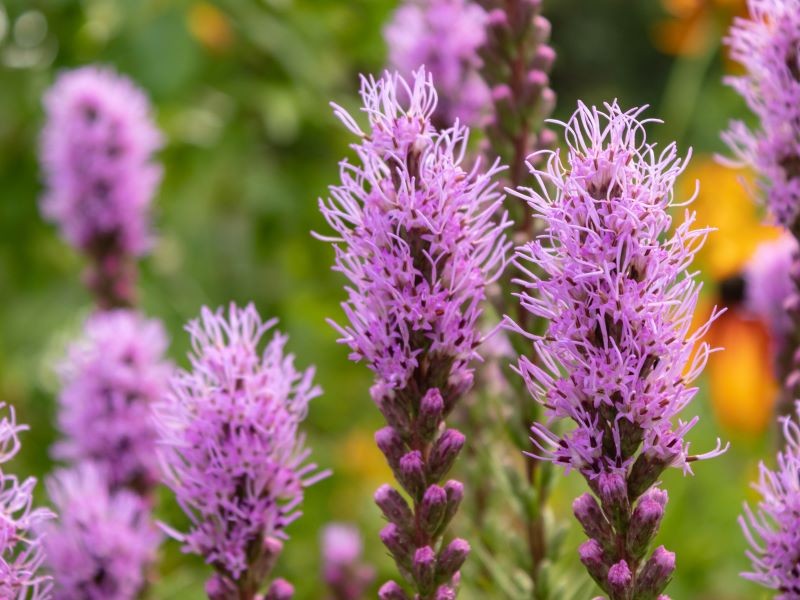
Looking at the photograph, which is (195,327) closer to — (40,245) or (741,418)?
(741,418)

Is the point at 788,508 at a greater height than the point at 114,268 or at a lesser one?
lesser

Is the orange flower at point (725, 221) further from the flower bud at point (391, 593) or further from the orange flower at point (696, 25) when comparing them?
the flower bud at point (391, 593)

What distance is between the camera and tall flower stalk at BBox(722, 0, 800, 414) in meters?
1.67

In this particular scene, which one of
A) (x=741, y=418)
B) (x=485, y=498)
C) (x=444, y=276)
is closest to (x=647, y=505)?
(x=444, y=276)

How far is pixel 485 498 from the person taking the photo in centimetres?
213

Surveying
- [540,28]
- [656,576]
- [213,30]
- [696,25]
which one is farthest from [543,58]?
[213,30]

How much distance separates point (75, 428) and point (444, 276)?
1.02 meters

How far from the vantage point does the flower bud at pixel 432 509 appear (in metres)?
1.33

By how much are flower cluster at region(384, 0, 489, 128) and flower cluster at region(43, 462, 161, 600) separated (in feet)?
3.11

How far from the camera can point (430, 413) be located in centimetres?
131

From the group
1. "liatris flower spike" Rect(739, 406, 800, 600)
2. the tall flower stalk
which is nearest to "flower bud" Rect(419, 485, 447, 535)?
"liatris flower spike" Rect(739, 406, 800, 600)

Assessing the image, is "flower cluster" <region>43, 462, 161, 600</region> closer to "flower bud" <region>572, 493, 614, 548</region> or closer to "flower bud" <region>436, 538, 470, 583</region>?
"flower bud" <region>436, 538, 470, 583</region>

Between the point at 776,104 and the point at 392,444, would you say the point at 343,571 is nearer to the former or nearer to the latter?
the point at 392,444

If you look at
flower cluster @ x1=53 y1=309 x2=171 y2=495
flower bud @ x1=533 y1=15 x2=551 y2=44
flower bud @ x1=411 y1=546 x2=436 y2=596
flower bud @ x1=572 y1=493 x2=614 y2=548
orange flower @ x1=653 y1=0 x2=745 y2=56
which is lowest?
flower bud @ x1=411 y1=546 x2=436 y2=596
